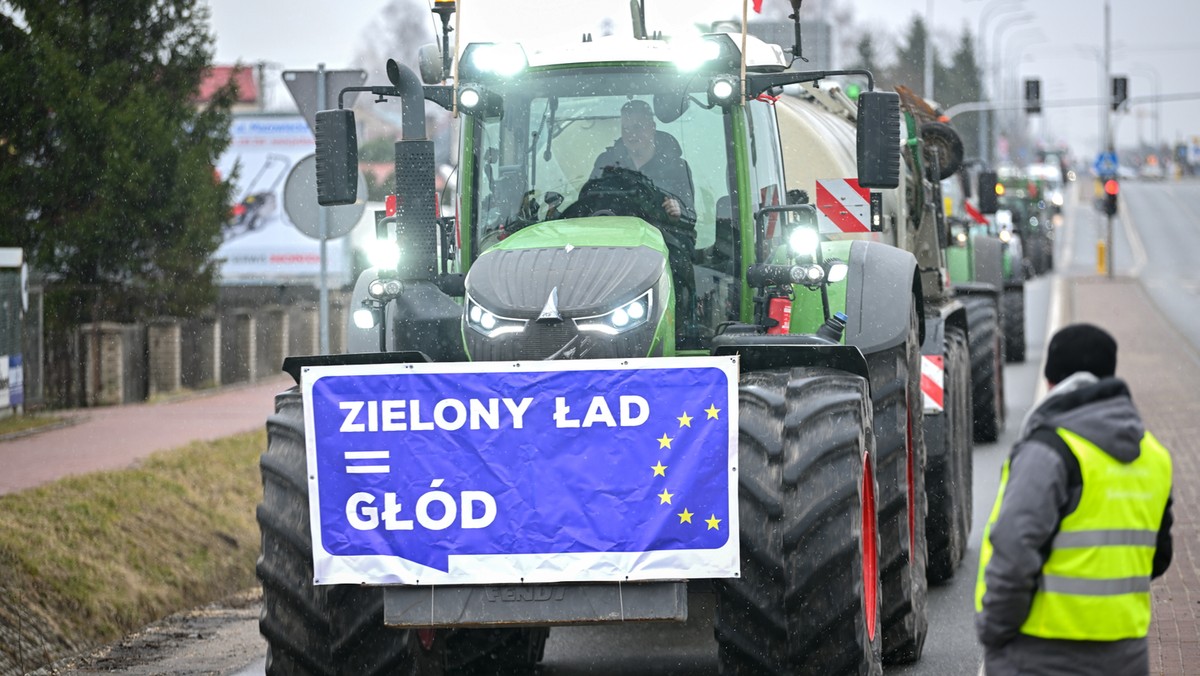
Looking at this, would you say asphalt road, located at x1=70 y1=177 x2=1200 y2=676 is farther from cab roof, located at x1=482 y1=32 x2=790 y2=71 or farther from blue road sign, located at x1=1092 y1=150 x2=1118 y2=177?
blue road sign, located at x1=1092 y1=150 x2=1118 y2=177

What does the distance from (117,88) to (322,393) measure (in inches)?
575

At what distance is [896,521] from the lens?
816cm

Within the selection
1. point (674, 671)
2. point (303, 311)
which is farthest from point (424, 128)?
point (303, 311)

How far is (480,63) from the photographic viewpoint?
8016 mm

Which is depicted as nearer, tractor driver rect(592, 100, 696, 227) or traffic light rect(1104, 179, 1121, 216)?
tractor driver rect(592, 100, 696, 227)

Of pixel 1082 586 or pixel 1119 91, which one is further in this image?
pixel 1119 91

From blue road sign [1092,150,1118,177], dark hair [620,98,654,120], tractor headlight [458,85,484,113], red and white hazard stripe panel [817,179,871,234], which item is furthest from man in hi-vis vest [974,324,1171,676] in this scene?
blue road sign [1092,150,1118,177]

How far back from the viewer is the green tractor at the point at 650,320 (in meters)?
6.64

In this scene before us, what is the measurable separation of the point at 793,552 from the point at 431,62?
3.36 m

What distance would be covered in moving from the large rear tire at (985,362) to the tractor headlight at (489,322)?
10254 mm

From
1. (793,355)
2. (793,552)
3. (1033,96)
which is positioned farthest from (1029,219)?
(793,552)

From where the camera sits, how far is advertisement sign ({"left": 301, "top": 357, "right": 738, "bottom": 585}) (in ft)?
21.5

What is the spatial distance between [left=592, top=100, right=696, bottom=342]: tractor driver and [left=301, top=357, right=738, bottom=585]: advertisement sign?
4.31 feet

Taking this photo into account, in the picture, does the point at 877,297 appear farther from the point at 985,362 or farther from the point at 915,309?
the point at 985,362
